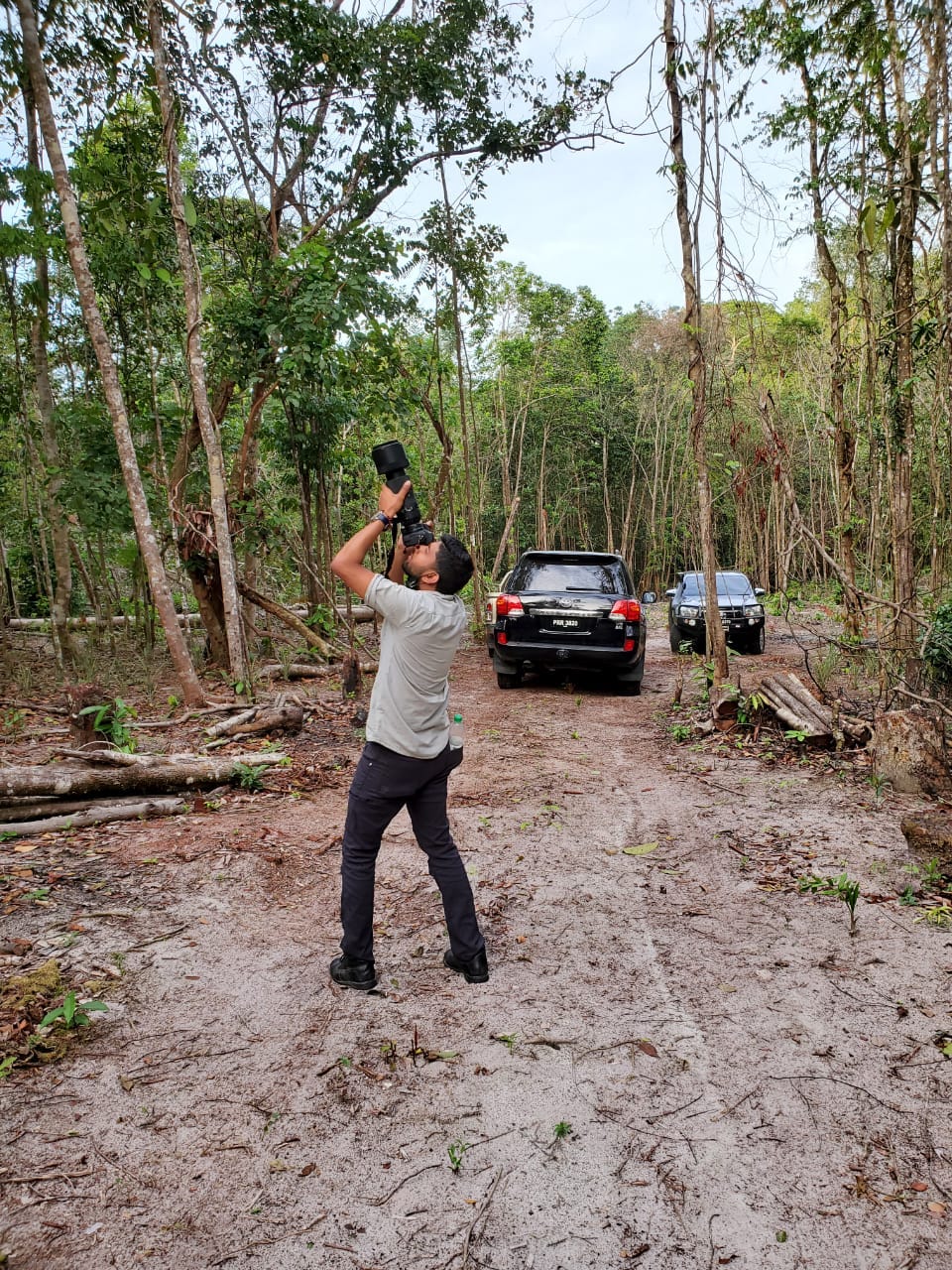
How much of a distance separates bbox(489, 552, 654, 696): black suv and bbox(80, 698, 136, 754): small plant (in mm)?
4469

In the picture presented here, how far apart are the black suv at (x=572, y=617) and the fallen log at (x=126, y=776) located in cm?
394

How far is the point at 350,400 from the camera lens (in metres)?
12.0

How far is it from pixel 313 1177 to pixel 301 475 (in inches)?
440

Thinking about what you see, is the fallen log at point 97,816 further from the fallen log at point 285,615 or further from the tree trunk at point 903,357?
the tree trunk at point 903,357

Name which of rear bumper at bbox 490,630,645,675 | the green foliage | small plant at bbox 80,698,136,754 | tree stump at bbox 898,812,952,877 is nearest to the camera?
tree stump at bbox 898,812,952,877

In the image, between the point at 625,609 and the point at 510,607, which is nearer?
the point at 625,609

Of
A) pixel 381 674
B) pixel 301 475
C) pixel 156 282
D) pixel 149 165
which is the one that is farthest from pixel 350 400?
pixel 381 674

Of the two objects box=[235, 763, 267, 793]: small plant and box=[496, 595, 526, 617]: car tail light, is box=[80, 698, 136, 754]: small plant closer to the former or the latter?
box=[235, 763, 267, 793]: small plant

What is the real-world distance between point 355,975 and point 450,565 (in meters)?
1.66

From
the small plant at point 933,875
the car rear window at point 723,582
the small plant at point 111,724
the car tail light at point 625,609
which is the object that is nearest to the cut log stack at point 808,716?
the car tail light at point 625,609

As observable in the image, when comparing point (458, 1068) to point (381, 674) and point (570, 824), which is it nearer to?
point (381, 674)

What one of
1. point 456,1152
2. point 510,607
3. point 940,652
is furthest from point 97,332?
point 940,652

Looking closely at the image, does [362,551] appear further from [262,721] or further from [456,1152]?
[262,721]

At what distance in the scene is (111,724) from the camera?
5.90m
